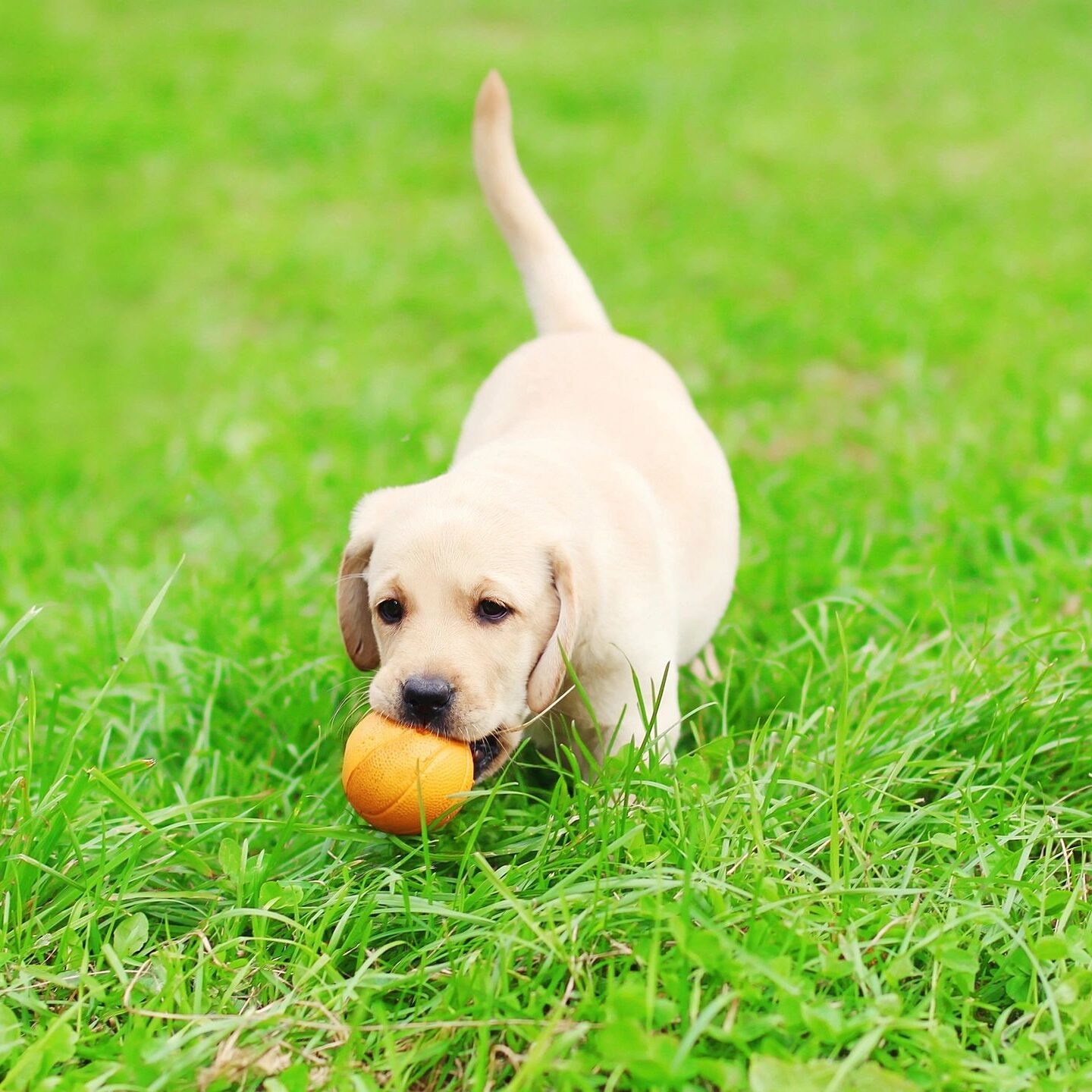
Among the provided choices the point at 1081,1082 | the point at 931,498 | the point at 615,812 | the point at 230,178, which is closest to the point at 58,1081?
the point at 615,812

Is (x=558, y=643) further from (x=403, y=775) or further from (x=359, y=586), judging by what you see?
(x=359, y=586)

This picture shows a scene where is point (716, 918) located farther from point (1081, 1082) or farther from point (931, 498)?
point (931, 498)

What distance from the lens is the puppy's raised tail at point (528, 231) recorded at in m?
3.90

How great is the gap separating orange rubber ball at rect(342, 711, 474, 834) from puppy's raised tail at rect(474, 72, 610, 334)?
191cm

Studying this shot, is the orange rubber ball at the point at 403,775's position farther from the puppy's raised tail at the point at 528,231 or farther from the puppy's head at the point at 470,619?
the puppy's raised tail at the point at 528,231

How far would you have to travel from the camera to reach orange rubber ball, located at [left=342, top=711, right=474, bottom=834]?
2.32 meters

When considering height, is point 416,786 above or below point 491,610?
below

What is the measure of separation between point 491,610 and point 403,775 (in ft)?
1.26

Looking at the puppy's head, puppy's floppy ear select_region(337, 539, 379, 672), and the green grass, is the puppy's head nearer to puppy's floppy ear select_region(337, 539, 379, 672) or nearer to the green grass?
puppy's floppy ear select_region(337, 539, 379, 672)

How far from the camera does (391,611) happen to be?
2.53 meters

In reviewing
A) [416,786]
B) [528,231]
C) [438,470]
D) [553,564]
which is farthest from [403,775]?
[438,470]

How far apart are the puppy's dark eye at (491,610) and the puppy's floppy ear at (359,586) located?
0.35 metres

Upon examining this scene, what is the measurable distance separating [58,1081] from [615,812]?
42.4 inches

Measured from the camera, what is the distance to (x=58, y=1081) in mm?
1918
